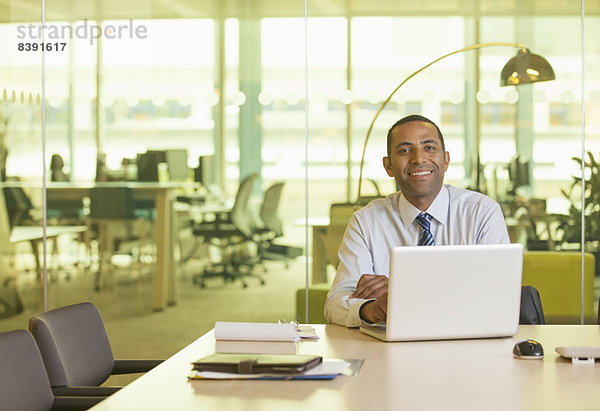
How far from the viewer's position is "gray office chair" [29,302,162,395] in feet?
9.22

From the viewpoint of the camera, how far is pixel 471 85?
5012 mm

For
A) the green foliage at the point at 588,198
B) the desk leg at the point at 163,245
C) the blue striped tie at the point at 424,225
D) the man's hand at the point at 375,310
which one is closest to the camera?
the man's hand at the point at 375,310

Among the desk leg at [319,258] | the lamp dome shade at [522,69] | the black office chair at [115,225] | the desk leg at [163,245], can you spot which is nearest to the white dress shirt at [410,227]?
the desk leg at [319,258]

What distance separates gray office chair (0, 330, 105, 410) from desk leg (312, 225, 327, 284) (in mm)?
2667

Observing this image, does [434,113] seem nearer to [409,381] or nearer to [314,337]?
[314,337]

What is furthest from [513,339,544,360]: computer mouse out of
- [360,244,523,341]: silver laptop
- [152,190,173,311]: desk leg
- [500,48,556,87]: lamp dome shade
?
[152,190,173,311]: desk leg

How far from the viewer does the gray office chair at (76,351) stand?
281 cm

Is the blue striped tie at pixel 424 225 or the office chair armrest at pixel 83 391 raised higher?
the blue striped tie at pixel 424 225

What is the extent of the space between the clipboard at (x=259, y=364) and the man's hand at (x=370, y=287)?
700 mm

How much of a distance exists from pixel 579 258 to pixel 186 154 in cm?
243

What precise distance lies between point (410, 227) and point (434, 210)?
12 centimetres

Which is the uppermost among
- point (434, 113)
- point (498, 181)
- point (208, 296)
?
point (434, 113)

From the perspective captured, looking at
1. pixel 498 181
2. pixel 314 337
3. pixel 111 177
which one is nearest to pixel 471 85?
pixel 498 181

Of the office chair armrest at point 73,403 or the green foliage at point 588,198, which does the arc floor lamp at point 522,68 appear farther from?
the office chair armrest at point 73,403
